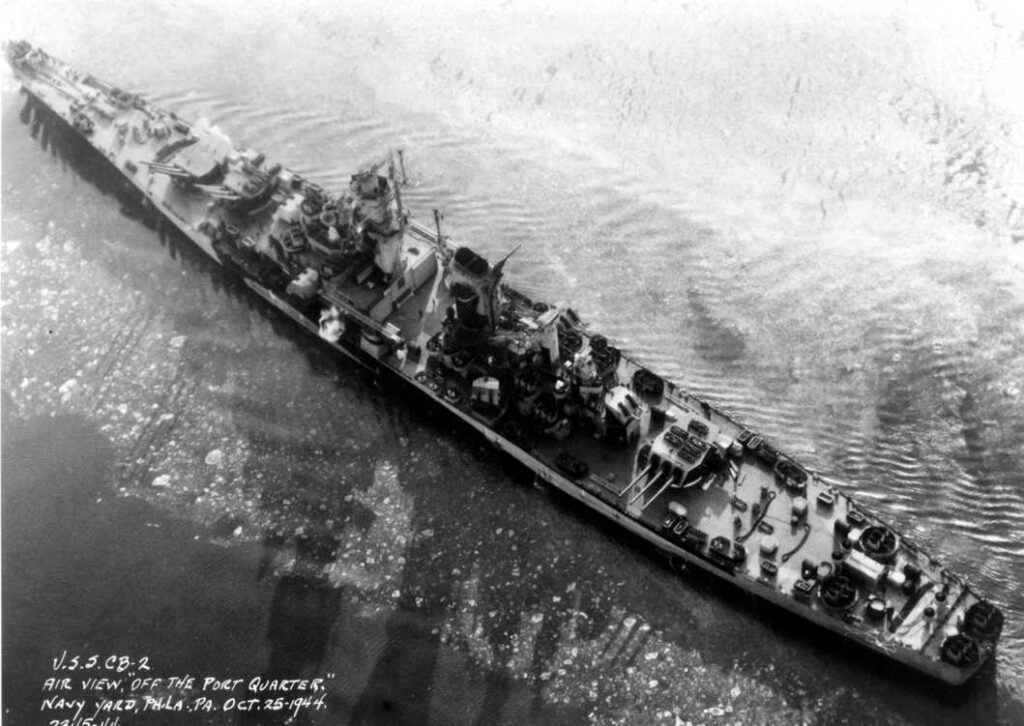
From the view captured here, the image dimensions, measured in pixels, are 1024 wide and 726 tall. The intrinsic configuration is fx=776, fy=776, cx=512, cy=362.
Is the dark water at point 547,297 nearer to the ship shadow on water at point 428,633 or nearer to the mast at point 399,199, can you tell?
the ship shadow on water at point 428,633

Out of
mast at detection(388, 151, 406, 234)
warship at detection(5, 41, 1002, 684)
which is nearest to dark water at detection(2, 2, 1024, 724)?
warship at detection(5, 41, 1002, 684)

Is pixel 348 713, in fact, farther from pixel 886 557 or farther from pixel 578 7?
pixel 578 7

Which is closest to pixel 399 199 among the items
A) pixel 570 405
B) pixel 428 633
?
pixel 570 405

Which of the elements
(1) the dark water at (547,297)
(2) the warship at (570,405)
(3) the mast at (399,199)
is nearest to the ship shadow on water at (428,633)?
(1) the dark water at (547,297)

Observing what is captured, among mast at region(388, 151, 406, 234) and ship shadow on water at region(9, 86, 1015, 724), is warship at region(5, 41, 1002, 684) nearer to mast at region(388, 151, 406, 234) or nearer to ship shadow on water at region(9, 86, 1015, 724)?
mast at region(388, 151, 406, 234)

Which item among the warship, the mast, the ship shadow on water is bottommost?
the ship shadow on water

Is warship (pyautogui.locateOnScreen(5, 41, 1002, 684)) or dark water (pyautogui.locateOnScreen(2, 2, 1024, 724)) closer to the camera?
warship (pyautogui.locateOnScreen(5, 41, 1002, 684))
